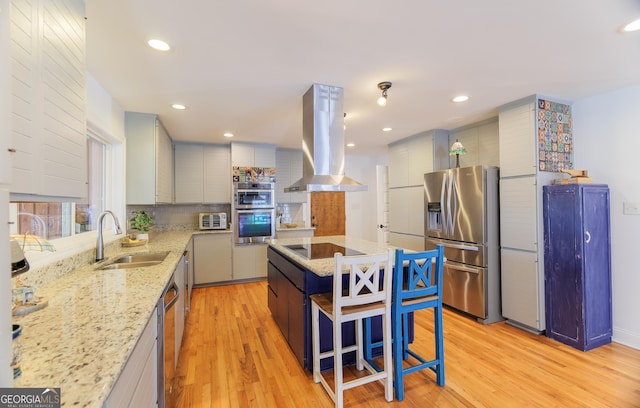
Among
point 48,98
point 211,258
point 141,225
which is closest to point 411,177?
point 211,258

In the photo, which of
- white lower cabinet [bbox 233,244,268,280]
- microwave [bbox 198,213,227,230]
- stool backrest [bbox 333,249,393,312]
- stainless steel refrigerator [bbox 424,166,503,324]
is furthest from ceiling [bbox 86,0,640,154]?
white lower cabinet [bbox 233,244,268,280]

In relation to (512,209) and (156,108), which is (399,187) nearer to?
(512,209)

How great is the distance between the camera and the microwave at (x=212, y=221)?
4695 mm

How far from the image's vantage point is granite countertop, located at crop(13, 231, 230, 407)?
0.74 m

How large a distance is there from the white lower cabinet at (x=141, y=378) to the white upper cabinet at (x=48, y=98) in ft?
2.27

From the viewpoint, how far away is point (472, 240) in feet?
10.5

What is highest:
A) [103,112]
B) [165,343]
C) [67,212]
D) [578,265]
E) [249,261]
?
[103,112]

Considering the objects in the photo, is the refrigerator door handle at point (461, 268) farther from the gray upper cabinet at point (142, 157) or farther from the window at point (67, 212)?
the window at point (67, 212)

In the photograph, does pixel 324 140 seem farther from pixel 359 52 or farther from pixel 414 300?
pixel 414 300

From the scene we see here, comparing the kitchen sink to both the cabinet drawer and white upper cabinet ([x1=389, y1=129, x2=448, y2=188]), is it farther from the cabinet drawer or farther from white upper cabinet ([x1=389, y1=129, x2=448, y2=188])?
white upper cabinet ([x1=389, y1=129, x2=448, y2=188])

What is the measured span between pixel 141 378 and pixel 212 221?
3769 millimetres

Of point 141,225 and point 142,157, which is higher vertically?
point 142,157

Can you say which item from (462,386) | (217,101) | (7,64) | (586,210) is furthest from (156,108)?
(586,210)

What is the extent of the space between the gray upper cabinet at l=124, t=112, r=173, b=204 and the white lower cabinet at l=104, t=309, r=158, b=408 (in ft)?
7.26
